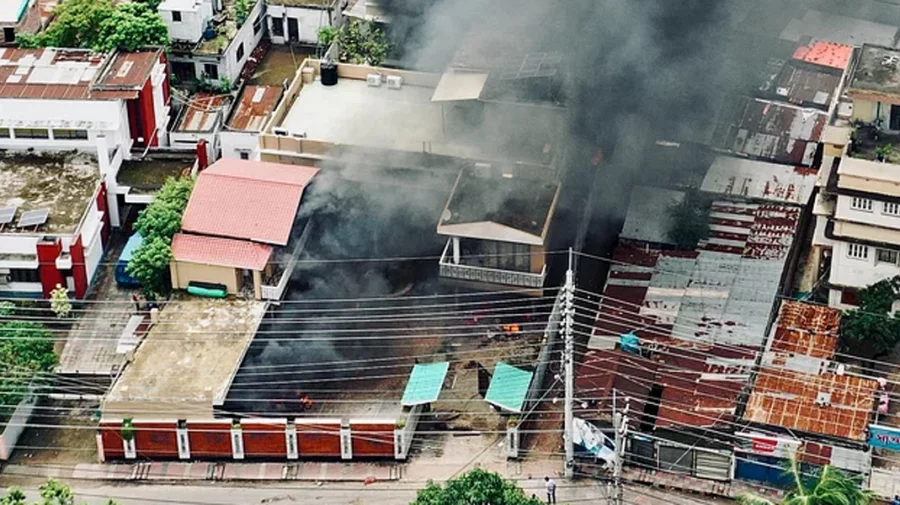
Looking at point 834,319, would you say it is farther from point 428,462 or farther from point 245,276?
point 245,276

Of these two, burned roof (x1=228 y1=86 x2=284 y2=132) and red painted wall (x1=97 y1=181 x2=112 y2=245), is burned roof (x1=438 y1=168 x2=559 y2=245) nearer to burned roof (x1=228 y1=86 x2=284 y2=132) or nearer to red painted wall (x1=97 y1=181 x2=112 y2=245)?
burned roof (x1=228 y1=86 x2=284 y2=132)

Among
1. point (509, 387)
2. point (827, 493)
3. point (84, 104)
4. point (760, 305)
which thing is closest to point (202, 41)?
point (84, 104)

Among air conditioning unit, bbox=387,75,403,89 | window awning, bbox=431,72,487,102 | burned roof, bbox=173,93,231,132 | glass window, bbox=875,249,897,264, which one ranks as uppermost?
window awning, bbox=431,72,487,102

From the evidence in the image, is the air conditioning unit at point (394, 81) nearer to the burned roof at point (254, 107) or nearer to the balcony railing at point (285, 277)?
the burned roof at point (254, 107)

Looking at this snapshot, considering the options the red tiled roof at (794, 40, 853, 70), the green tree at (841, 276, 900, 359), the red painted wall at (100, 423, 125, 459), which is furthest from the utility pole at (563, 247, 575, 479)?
the red tiled roof at (794, 40, 853, 70)

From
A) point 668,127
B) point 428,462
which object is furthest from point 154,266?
point 668,127

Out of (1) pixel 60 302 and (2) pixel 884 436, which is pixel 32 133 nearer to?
(1) pixel 60 302

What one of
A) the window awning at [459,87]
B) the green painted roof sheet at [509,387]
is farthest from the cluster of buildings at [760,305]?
the window awning at [459,87]
